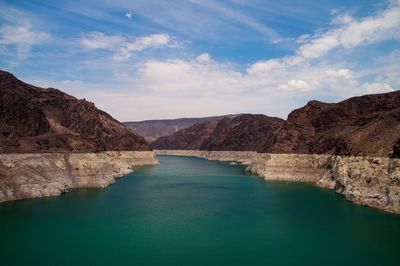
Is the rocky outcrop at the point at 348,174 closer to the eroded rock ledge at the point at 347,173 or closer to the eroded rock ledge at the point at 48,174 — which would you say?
the eroded rock ledge at the point at 347,173

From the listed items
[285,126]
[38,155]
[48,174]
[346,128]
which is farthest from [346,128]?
[38,155]

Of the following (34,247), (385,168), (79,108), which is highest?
(79,108)

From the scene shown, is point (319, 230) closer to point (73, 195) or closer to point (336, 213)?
point (336, 213)

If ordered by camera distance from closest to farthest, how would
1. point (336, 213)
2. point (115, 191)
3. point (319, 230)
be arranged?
point (319, 230), point (336, 213), point (115, 191)

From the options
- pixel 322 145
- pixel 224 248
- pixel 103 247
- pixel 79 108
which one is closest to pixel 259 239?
pixel 224 248

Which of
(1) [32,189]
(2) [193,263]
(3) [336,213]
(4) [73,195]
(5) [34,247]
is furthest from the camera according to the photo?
(4) [73,195]

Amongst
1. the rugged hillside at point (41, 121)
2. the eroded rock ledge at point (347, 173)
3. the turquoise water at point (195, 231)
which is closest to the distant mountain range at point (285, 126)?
the rugged hillside at point (41, 121)
